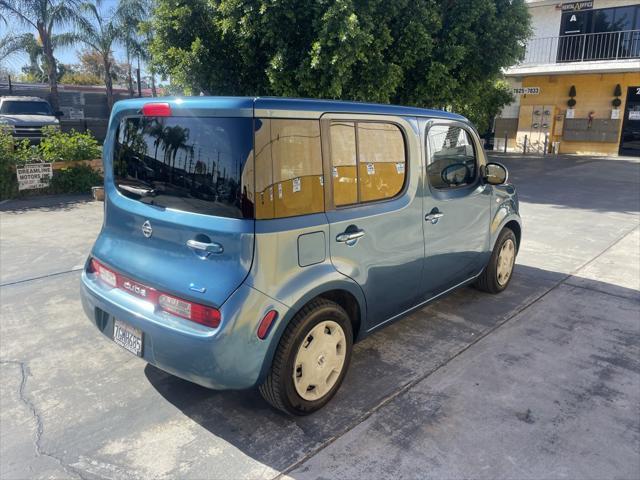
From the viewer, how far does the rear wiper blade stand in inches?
121

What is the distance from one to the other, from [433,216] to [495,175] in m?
1.08

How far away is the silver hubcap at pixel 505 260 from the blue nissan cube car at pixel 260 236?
1.67 metres

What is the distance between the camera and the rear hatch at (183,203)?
8.75 ft

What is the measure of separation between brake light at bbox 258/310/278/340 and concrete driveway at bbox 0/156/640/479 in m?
0.66

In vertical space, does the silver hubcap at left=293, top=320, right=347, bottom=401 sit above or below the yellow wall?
below

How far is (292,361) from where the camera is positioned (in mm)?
2906

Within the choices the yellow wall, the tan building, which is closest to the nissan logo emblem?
the tan building

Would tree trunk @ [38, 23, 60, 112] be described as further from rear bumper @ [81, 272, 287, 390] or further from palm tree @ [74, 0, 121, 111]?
rear bumper @ [81, 272, 287, 390]

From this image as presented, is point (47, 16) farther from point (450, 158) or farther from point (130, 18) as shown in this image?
point (450, 158)

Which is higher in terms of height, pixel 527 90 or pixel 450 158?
pixel 527 90

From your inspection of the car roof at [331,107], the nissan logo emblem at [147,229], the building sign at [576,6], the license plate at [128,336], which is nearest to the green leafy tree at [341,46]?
the car roof at [331,107]

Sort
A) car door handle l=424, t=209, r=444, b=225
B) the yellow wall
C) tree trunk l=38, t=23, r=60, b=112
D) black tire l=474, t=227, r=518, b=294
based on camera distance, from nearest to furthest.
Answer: car door handle l=424, t=209, r=444, b=225
black tire l=474, t=227, r=518, b=294
tree trunk l=38, t=23, r=60, b=112
the yellow wall

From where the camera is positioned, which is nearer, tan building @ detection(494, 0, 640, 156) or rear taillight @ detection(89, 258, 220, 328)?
rear taillight @ detection(89, 258, 220, 328)

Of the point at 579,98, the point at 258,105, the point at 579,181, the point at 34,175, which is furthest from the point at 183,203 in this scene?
the point at 579,98
